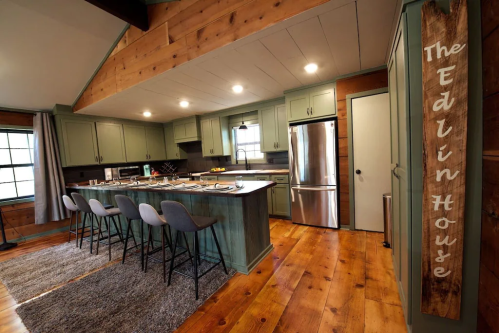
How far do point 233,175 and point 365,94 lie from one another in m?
2.68

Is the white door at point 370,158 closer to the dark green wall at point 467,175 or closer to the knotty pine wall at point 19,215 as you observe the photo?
the dark green wall at point 467,175

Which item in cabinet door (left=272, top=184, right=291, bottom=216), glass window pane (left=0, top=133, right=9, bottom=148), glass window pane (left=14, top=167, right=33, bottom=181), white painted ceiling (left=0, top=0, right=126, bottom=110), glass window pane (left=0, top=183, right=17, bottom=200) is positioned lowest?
cabinet door (left=272, top=184, right=291, bottom=216)

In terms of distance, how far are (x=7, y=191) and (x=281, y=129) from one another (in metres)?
5.04

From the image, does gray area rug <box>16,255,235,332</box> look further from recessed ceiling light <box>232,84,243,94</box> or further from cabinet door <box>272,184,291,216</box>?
recessed ceiling light <box>232,84,243,94</box>

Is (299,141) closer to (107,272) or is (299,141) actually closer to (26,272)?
(107,272)

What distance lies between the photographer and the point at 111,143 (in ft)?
14.7

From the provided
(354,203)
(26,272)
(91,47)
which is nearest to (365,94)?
(354,203)

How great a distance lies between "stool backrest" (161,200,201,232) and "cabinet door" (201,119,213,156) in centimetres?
315

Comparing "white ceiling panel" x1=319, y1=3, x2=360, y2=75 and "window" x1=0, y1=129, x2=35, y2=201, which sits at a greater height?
"white ceiling panel" x1=319, y1=3, x2=360, y2=75

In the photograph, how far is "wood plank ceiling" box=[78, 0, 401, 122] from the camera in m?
1.62

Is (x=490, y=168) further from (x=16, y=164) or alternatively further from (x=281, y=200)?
(x=16, y=164)

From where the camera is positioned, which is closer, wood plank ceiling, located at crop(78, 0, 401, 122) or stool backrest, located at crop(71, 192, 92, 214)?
wood plank ceiling, located at crop(78, 0, 401, 122)

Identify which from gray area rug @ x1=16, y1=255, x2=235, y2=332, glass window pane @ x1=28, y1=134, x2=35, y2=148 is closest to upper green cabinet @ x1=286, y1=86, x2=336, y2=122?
gray area rug @ x1=16, y1=255, x2=235, y2=332

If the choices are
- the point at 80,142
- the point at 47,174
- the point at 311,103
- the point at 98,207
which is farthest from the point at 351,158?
the point at 47,174
